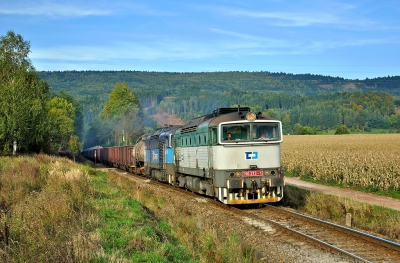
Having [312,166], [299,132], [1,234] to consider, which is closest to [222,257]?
[1,234]

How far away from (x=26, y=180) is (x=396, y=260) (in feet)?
54.2

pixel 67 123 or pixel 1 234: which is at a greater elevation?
pixel 67 123

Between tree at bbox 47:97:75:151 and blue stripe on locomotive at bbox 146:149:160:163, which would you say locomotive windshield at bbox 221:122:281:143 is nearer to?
blue stripe on locomotive at bbox 146:149:160:163

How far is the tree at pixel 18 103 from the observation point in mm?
40844

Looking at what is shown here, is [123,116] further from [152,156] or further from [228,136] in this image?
[228,136]

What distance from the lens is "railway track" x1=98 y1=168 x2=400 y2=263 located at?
406 inches

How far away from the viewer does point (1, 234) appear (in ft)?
31.7

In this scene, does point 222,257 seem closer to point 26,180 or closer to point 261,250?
point 261,250

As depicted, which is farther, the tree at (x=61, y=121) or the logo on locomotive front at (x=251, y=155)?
the tree at (x=61, y=121)

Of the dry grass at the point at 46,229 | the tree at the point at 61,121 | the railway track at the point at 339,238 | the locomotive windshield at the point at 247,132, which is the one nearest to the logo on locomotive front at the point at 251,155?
the locomotive windshield at the point at 247,132

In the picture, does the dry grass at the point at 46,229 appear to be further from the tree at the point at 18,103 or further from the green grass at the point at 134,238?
the tree at the point at 18,103

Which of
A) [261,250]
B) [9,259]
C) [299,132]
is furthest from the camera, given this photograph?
[299,132]

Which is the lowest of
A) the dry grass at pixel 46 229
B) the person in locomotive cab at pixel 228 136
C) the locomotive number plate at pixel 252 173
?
the dry grass at pixel 46 229

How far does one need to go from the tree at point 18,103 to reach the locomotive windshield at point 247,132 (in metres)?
29.3
